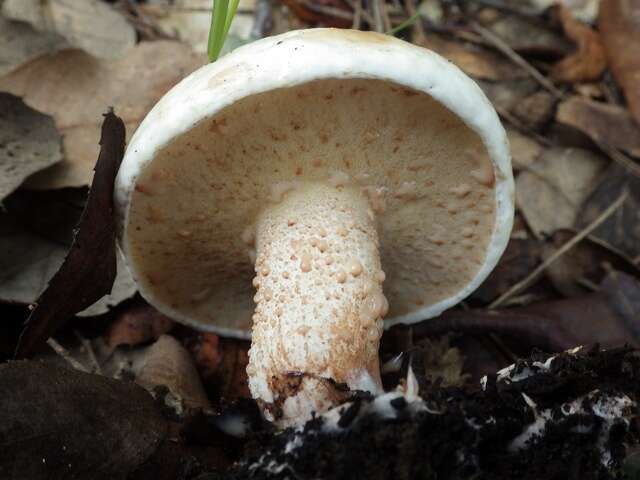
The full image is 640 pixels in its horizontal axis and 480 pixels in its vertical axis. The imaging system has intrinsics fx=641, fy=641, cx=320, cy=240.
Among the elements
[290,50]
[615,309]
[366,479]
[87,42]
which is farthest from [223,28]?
[615,309]

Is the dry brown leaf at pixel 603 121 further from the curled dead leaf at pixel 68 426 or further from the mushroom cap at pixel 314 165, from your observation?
the curled dead leaf at pixel 68 426

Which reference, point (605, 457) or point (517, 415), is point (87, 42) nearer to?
point (517, 415)

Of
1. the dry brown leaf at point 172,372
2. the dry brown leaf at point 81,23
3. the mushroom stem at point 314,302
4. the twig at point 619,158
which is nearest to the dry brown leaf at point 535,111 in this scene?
the twig at point 619,158

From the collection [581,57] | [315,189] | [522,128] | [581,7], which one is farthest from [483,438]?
[581,7]

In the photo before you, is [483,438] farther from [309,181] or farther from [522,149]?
[522,149]

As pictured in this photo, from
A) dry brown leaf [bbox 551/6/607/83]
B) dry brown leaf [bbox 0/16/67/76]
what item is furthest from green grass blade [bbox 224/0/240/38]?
dry brown leaf [bbox 551/6/607/83]
